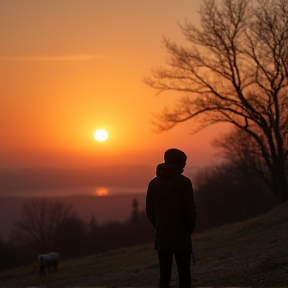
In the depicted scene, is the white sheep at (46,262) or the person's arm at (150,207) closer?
the person's arm at (150,207)

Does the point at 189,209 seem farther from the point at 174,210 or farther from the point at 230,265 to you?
the point at 230,265

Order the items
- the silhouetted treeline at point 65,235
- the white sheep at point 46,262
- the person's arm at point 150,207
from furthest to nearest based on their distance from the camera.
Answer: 1. the silhouetted treeline at point 65,235
2. the white sheep at point 46,262
3. the person's arm at point 150,207

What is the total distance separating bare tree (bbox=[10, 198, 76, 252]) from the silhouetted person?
207ft

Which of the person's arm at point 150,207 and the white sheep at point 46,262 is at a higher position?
the person's arm at point 150,207

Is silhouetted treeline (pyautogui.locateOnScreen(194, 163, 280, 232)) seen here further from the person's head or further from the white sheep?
the person's head

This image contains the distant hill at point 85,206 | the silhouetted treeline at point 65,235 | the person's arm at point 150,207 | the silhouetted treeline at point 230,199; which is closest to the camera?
the person's arm at point 150,207

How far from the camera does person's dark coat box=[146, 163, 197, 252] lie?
725 cm

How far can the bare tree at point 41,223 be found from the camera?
73375mm

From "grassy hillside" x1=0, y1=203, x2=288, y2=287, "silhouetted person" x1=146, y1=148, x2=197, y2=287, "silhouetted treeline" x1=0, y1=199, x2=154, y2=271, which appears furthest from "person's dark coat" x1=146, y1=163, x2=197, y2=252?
"silhouetted treeline" x1=0, y1=199, x2=154, y2=271

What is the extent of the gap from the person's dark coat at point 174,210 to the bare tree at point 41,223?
6328 centimetres

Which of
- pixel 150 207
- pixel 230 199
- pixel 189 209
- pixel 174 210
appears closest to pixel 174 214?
pixel 174 210

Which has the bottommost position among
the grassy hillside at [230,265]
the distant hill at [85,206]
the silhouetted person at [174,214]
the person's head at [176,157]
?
the grassy hillside at [230,265]

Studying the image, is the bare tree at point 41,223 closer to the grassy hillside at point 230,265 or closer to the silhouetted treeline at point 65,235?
the silhouetted treeline at point 65,235

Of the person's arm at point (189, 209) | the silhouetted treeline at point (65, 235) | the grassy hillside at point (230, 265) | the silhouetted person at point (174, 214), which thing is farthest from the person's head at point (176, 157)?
the silhouetted treeline at point (65, 235)
